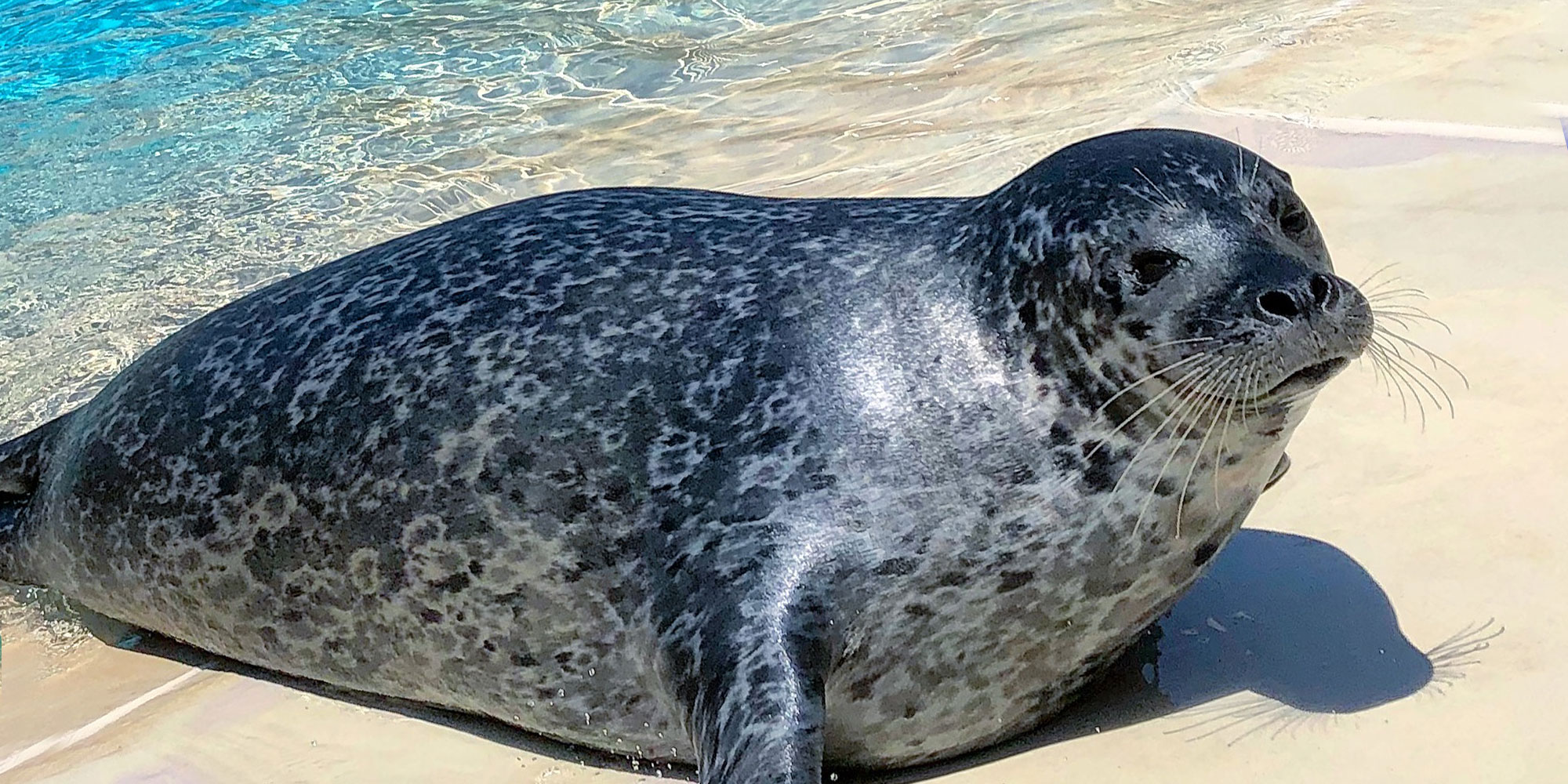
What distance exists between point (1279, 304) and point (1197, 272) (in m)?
0.16

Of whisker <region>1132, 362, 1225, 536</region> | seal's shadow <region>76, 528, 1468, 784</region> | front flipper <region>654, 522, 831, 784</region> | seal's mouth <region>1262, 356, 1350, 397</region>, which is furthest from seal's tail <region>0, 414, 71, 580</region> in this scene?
seal's mouth <region>1262, 356, 1350, 397</region>

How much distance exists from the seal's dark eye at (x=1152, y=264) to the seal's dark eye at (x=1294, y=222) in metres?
0.32

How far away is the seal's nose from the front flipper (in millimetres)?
950

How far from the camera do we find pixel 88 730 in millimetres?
3967

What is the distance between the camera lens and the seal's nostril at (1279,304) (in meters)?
2.94

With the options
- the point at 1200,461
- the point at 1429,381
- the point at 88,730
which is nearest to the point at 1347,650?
the point at 1200,461

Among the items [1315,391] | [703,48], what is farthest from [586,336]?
[703,48]

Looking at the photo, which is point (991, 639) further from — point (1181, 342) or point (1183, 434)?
point (1181, 342)

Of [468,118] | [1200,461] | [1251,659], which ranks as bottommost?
[468,118]

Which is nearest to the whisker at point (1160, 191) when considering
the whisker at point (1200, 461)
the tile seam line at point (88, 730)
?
the whisker at point (1200, 461)

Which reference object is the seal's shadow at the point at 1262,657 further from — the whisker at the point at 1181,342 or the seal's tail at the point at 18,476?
the seal's tail at the point at 18,476

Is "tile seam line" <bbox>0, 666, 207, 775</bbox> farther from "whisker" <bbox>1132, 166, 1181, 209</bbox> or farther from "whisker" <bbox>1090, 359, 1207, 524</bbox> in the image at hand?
"whisker" <bbox>1132, 166, 1181, 209</bbox>

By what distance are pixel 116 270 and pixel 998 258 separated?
4.93 m

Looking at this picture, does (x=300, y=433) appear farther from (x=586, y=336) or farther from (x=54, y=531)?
(x=54, y=531)
